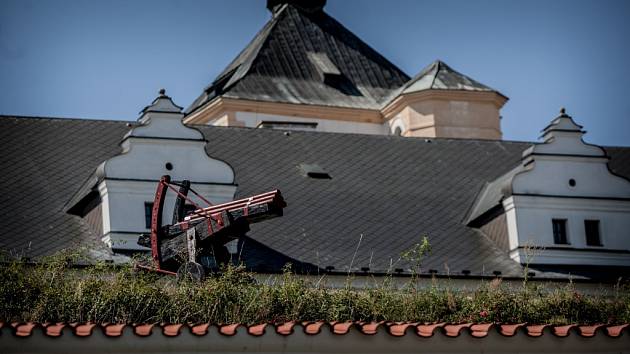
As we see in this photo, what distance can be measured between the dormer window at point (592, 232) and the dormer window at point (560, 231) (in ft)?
1.42

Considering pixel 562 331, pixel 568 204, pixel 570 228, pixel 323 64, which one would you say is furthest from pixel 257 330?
pixel 323 64

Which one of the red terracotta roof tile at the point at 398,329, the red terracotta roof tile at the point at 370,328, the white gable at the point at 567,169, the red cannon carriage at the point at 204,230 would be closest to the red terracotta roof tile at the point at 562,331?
the red terracotta roof tile at the point at 398,329

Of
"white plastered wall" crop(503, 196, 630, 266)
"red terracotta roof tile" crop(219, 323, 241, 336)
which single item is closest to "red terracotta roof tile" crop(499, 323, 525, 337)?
"red terracotta roof tile" crop(219, 323, 241, 336)

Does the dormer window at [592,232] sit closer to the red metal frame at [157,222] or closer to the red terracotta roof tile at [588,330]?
the red metal frame at [157,222]

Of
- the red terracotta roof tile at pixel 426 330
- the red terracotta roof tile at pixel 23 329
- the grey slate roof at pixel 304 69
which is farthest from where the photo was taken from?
the grey slate roof at pixel 304 69

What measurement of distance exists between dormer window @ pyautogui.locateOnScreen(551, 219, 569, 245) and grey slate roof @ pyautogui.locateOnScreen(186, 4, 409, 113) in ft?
44.4

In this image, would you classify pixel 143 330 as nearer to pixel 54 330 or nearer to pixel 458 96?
pixel 54 330

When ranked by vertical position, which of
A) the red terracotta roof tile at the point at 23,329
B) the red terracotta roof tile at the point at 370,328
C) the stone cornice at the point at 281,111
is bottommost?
the red terracotta roof tile at the point at 370,328

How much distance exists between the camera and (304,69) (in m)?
43.9

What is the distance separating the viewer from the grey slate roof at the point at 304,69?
4228cm

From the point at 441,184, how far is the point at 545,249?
3098mm

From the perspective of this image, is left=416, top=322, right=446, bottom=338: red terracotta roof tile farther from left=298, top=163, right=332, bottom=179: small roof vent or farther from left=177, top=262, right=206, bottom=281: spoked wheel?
left=298, top=163, right=332, bottom=179: small roof vent

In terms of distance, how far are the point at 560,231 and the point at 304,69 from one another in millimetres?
15820

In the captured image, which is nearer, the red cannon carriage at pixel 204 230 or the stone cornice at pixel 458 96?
the red cannon carriage at pixel 204 230
